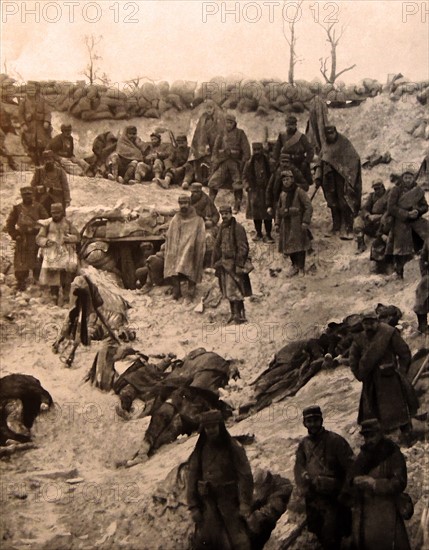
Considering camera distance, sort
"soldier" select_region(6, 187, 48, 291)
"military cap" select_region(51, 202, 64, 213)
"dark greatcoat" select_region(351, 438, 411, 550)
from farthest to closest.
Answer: "military cap" select_region(51, 202, 64, 213), "soldier" select_region(6, 187, 48, 291), "dark greatcoat" select_region(351, 438, 411, 550)

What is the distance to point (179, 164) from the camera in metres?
11.3

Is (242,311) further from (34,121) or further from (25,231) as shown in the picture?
(34,121)

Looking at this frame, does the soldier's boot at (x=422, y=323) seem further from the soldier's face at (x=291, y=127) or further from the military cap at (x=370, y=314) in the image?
the soldier's face at (x=291, y=127)

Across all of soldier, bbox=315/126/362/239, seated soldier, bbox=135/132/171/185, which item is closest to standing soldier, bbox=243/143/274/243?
soldier, bbox=315/126/362/239

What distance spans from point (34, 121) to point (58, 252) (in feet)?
4.52

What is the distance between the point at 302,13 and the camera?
36.4 feet

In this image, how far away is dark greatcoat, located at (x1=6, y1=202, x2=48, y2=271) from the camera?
10.9m

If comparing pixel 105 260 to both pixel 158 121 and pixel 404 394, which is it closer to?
pixel 158 121

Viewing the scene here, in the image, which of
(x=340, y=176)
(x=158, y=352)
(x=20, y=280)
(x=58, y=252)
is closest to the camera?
(x=158, y=352)

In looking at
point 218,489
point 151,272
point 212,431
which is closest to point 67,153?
point 151,272

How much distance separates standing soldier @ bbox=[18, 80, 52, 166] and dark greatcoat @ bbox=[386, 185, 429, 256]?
360 cm

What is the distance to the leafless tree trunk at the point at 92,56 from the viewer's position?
1105 centimetres

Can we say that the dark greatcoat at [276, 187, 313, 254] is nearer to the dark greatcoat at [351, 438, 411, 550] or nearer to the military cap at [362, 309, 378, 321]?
the military cap at [362, 309, 378, 321]

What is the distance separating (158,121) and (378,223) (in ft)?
8.24
